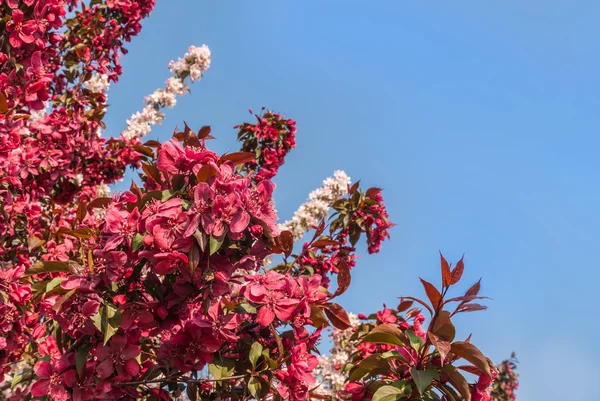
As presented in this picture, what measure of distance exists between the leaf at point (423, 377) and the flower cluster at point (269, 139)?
142 inches

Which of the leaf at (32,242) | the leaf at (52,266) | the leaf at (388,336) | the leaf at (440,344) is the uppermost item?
the leaf at (32,242)

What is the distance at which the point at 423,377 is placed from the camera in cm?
191

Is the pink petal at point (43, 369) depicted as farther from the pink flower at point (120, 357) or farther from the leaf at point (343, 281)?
the leaf at point (343, 281)

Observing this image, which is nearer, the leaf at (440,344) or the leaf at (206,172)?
the leaf at (440,344)

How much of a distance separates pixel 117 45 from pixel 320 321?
467cm

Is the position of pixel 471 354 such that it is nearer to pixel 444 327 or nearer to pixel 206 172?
pixel 444 327

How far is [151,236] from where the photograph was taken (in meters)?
1.92

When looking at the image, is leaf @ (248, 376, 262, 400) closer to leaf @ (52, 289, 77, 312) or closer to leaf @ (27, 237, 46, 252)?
leaf @ (52, 289, 77, 312)

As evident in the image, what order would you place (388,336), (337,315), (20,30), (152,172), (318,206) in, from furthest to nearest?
1. (318,206)
2. (20,30)
3. (152,172)
4. (337,315)
5. (388,336)

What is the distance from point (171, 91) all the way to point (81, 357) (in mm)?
6315

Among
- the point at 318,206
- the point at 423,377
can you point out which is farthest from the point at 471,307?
the point at 318,206

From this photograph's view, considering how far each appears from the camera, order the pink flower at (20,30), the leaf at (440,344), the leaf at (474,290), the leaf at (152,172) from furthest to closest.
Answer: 1. the pink flower at (20,30)
2. the leaf at (152,172)
3. the leaf at (474,290)
4. the leaf at (440,344)

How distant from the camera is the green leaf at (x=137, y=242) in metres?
A: 1.92

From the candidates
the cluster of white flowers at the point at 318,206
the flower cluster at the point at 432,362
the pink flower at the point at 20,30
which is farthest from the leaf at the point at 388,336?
the cluster of white flowers at the point at 318,206
